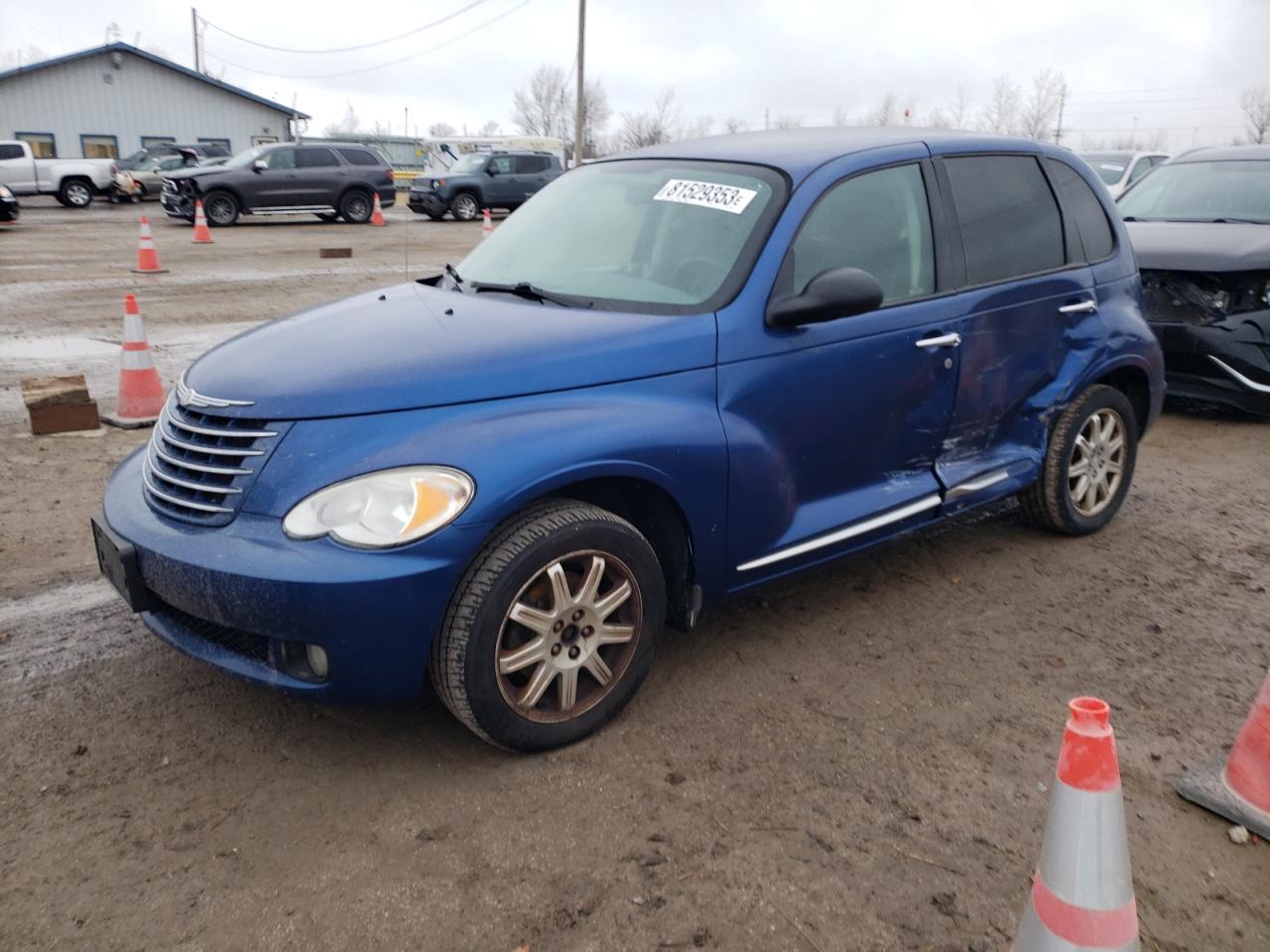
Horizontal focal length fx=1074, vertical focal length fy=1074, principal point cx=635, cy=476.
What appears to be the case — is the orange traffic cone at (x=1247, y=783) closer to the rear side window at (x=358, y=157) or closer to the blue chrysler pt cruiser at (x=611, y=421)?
the blue chrysler pt cruiser at (x=611, y=421)

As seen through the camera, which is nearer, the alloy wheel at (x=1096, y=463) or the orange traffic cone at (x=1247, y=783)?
the orange traffic cone at (x=1247, y=783)

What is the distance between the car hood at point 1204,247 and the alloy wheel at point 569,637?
5026 mm

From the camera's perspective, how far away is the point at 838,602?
431 centimetres

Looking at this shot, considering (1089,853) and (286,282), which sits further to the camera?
(286,282)

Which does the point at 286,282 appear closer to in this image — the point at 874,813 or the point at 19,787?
the point at 19,787

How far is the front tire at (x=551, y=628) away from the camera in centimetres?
291

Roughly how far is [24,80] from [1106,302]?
144 ft

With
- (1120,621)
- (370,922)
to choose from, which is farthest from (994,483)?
(370,922)

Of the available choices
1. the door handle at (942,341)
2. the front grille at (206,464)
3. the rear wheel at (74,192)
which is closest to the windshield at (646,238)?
the door handle at (942,341)

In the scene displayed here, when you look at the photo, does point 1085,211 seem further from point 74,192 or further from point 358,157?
point 74,192

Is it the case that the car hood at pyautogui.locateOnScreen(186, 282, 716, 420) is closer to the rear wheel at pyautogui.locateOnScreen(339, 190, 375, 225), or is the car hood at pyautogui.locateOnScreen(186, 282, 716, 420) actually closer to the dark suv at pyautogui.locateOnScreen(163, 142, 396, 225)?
the dark suv at pyautogui.locateOnScreen(163, 142, 396, 225)

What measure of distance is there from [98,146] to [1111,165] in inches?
1461

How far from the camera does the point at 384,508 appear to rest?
112 inches

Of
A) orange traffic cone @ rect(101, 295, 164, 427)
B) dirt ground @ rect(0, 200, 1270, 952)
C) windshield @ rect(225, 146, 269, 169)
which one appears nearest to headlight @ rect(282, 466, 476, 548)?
dirt ground @ rect(0, 200, 1270, 952)
